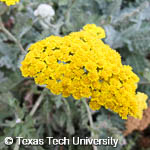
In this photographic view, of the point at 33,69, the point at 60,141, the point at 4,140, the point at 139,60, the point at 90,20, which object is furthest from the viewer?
the point at 139,60

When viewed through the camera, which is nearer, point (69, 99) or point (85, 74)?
point (85, 74)

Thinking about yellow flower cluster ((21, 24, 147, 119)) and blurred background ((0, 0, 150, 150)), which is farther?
blurred background ((0, 0, 150, 150))

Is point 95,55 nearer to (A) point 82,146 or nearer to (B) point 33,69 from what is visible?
(B) point 33,69

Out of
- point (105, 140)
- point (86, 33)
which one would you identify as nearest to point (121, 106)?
point (86, 33)

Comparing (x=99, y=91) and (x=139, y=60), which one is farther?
(x=139, y=60)

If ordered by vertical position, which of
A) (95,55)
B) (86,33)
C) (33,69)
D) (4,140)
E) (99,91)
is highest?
(86,33)

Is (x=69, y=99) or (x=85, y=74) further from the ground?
(x=85, y=74)

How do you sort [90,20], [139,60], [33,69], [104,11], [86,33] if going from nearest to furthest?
[33,69] → [86,33] → [90,20] → [139,60] → [104,11]

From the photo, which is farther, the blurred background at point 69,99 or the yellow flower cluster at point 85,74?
the blurred background at point 69,99
